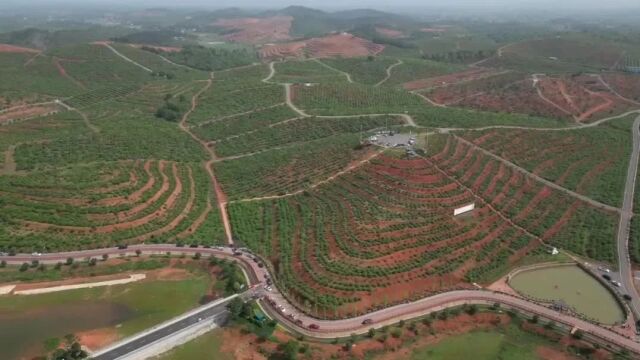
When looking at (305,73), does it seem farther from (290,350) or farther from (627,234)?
(290,350)

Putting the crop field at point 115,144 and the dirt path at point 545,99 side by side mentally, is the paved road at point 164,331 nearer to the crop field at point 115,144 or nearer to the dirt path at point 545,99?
the crop field at point 115,144

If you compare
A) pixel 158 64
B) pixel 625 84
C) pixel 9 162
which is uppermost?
pixel 158 64

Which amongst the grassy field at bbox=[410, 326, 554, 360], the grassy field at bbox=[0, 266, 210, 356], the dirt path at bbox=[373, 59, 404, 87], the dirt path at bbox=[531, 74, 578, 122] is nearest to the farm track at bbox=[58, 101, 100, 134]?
the grassy field at bbox=[0, 266, 210, 356]

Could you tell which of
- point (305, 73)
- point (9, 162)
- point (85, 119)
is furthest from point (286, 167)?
point (305, 73)

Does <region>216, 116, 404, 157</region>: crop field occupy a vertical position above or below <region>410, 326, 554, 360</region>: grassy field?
above

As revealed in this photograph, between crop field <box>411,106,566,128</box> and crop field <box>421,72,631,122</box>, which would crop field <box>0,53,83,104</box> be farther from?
crop field <box>421,72,631,122</box>

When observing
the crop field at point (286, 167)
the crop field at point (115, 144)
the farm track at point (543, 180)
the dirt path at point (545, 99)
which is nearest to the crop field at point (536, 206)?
the farm track at point (543, 180)
